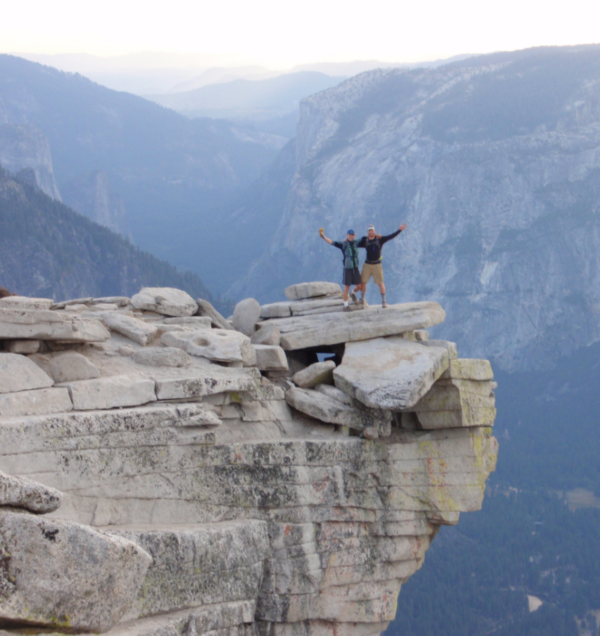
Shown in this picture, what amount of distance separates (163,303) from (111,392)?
310 inches

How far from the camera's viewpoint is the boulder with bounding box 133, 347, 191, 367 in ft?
73.9

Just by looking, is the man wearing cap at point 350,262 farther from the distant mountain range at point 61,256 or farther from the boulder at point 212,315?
the distant mountain range at point 61,256

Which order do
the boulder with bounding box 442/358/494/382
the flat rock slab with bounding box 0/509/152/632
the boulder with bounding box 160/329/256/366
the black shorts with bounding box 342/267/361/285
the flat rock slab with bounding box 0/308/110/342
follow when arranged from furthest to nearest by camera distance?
1. the black shorts with bounding box 342/267/361/285
2. the boulder with bounding box 442/358/494/382
3. the boulder with bounding box 160/329/256/366
4. the flat rock slab with bounding box 0/308/110/342
5. the flat rock slab with bounding box 0/509/152/632

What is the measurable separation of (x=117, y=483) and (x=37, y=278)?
512 ft

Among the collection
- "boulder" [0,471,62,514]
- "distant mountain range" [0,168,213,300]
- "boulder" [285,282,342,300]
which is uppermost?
"distant mountain range" [0,168,213,300]

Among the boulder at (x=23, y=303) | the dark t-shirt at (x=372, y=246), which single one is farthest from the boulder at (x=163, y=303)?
the dark t-shirt at (x=372, y=246)

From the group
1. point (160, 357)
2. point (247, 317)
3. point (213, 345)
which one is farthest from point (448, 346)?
point (160, 357)

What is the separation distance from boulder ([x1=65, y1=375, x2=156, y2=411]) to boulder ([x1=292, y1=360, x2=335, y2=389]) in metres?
6.50

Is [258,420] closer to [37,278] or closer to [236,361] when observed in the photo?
[236,361]

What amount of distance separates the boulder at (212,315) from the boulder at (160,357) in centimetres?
516

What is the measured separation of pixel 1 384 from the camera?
1873cm

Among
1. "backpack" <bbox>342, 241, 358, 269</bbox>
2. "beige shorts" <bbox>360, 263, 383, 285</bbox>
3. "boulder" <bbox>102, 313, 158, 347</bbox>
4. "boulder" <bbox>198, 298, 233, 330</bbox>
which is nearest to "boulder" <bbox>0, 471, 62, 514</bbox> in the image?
"boulder" <bbox>102, 313, 158, 347</bbox>

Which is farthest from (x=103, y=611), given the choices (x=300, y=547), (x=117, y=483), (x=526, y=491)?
(x=526, y=491)

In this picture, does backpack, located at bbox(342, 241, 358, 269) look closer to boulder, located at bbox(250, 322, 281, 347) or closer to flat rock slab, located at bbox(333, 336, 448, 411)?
flat rock slab, located at bbox(333, 336, 448, 411)
